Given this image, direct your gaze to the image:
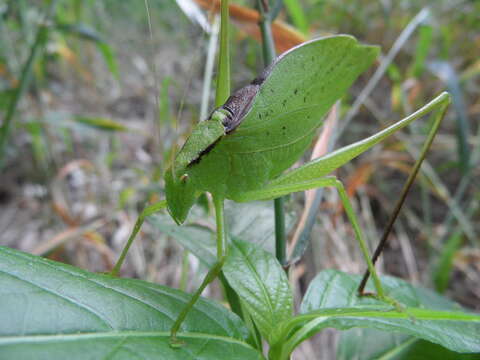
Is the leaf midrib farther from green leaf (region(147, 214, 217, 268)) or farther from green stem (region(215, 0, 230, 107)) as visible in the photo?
green stem (region(215, 0, 230, 107))

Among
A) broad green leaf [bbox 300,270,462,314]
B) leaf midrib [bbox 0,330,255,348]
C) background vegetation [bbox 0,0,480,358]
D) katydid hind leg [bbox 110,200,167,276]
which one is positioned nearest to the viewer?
leaf midrib [bbox 0,330,255,348]

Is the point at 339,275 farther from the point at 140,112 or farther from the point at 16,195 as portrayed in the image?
the point at 140,112

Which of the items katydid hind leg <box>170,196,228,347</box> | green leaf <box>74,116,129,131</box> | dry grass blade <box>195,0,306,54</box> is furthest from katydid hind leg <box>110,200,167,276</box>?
green leaf <box>74,116,129,131</box>

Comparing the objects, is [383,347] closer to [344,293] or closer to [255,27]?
[344,293]

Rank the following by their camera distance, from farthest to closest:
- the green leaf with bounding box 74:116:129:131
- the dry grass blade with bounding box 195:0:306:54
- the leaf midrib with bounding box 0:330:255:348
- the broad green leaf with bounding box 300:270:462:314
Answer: the green leaf with bounding box 74:116:129:131
the dry grass blade with bounding box 195:0:306:54
the broad green leaf with bounding box 300:270:462:314
the leaf midrib with bounding box 0:330:255:348

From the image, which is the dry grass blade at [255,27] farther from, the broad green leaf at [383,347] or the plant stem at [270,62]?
the broad green leaf at [383,347]

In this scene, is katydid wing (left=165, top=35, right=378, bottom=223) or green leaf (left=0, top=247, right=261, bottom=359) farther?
katydid wing (left=165, top=35, right=378, bottom=223)
